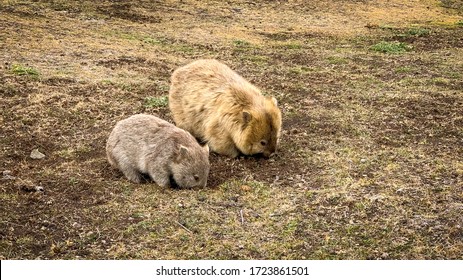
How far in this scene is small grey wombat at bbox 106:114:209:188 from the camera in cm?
727

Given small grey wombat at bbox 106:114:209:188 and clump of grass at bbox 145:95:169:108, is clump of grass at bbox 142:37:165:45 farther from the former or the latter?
small grey wombat at bbox 106:114:209:188

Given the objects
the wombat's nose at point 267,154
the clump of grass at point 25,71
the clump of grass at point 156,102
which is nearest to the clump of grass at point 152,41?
the clump of grass at point 25,71

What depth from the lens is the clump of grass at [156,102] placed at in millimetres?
10273

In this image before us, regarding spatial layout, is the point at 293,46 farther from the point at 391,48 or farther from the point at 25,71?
the point at 25,71

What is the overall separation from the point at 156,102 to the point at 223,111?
2400 mm

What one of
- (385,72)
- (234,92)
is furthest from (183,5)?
(234,92)

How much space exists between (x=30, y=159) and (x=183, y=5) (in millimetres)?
14213

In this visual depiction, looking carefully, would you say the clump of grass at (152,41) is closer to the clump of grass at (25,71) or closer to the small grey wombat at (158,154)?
the clump of grass at (25,71)

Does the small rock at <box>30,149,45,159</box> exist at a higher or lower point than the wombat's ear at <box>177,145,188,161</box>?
lower

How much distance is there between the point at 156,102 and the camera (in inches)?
409

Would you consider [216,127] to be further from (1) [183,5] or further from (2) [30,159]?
(1) [183,5]

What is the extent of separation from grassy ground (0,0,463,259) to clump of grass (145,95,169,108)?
0.04 metres

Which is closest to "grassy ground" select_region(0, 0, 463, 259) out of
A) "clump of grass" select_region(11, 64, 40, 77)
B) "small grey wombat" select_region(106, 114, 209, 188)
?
"clump of grass" select_region(11, 64, 40, 77)

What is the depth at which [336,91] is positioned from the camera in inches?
453
